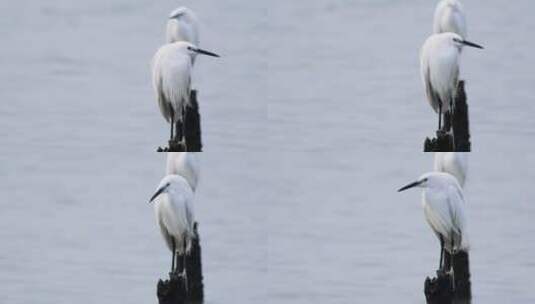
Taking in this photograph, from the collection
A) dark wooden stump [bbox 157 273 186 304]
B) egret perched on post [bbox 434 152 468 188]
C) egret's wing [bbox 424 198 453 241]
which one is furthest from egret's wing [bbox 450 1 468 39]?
dark wooden stump [bbox 157 273 186 304]

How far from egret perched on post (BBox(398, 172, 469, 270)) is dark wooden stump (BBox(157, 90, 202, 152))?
2.22ft

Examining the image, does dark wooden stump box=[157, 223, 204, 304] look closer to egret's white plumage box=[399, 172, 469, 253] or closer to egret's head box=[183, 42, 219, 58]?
egret's head box=[183, 42, 219, 58]

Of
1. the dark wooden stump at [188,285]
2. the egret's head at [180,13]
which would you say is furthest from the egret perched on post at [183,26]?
the dark wooden stump at [188,285]

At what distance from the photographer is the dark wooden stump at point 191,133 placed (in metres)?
4.84

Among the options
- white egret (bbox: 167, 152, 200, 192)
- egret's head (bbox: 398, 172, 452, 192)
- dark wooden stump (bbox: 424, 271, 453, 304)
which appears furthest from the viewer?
white egret (bbox: 167, 152, 200, 192)

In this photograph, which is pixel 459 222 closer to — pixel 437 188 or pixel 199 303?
pixel 437 188

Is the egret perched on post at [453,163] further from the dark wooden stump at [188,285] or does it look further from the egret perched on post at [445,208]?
the dark wooden stump at [188,285]

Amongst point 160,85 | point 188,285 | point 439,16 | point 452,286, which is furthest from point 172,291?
point 439,16

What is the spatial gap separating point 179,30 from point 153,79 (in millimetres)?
181

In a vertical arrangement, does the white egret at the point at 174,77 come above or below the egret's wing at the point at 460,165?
above

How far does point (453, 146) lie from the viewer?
4.74m

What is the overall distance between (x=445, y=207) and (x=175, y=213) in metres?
0.85

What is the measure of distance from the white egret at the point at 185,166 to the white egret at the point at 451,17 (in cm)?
89

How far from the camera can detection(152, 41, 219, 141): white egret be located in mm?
4793
